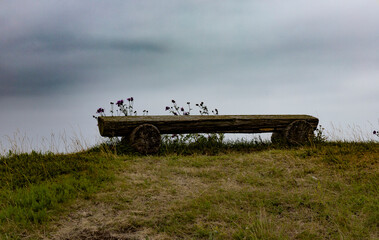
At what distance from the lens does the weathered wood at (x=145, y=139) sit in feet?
28.9

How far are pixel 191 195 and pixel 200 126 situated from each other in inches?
144

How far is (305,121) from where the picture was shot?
1037 cm

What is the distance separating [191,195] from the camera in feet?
20.0

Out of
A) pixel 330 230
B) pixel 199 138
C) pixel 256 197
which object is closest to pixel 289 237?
pixel 330 230

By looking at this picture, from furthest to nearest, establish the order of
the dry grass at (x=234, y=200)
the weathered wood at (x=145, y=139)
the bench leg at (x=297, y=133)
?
the bench leg at (x=297, y=133) → the weathered wood at (x=145, y=139) → the dry grass at (x=234, y=200)

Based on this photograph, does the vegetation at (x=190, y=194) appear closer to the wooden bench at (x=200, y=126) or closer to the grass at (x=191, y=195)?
the grass at (x=191, y=195)

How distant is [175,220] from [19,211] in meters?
2.37

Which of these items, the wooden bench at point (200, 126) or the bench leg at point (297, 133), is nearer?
the wooden bench at point (200, 126)

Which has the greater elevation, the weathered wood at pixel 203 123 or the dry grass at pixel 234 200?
the weathered wood at pixel 203 123

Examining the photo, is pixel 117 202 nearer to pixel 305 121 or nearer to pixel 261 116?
pixel 261 116

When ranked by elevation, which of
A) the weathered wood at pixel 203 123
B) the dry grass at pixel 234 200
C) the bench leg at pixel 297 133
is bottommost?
the dry grass at pixel 234 200

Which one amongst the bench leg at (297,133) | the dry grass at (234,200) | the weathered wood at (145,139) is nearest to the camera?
the dry grass at (234,200)

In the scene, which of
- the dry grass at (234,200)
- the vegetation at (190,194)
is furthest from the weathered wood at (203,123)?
the dry grass at (234,200)

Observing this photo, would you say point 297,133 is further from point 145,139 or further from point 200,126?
point 145,139
